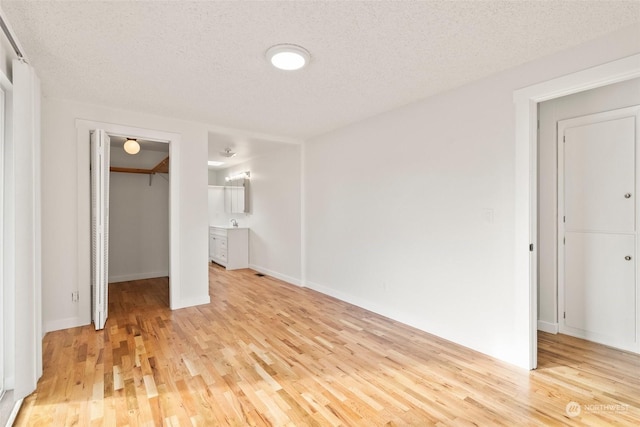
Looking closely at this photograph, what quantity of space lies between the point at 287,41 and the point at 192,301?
3.38m

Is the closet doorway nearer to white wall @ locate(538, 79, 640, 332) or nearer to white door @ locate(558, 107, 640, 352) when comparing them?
white wall @ locate(538, 79, 640, 332)

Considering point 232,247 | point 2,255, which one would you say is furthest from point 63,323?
point 232,247

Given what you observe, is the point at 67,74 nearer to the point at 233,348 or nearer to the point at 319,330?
the point at 233,348

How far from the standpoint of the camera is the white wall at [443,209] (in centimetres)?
258

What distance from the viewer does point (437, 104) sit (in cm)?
314

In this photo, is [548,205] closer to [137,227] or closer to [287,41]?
[287,41]

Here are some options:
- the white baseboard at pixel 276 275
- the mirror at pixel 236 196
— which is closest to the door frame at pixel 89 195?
the white baseboard at pixel 276 275

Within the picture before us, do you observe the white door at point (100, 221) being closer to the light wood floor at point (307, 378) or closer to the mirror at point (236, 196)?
the light wood floor at point (307, 378)

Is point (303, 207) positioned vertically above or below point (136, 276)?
above

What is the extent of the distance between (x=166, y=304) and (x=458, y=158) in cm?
404

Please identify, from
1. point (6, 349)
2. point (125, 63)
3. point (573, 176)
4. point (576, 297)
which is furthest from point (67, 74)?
point (576, 297)

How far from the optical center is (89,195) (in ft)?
11.4

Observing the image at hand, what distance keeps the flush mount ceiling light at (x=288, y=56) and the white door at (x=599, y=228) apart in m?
2.75

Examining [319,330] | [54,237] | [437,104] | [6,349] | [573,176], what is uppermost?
[437,104]
